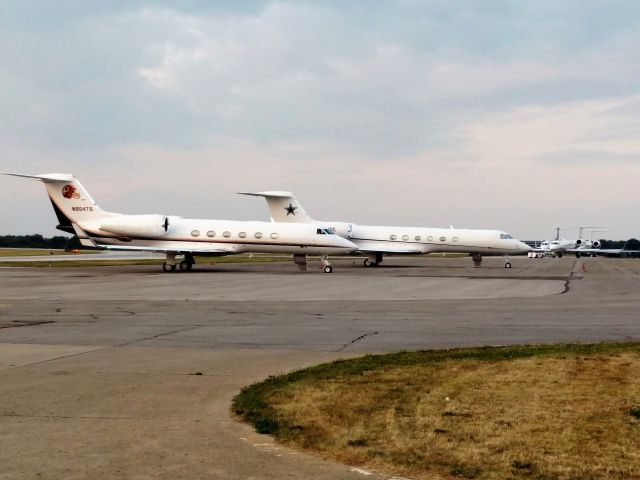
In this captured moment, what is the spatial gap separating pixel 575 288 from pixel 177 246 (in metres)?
24.4

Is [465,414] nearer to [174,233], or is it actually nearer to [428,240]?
[174,233]

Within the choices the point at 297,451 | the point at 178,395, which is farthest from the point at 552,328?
the point at 297,451

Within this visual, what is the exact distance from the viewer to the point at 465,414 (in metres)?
7.05

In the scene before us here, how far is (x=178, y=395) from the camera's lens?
8.18 m

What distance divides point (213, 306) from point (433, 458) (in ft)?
50.4

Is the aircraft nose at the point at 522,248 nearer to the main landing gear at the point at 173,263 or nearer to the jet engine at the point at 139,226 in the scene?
the main landing gear at the point at 173,263

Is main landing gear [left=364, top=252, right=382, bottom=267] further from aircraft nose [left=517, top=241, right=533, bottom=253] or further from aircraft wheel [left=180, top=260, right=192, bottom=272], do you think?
aircraft wheel [left=180, top=260, right=192, bottom=272]

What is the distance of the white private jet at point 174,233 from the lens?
44031 mm

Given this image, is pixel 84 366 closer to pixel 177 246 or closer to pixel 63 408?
pixel 63 408

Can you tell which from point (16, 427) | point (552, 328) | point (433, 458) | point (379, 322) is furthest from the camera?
point (379, 322)

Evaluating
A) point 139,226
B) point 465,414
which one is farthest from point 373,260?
point 465,414

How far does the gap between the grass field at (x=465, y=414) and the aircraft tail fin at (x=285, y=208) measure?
49720 mm

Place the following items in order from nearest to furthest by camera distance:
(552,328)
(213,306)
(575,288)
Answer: (552,328)
(213,306)
(575,288)

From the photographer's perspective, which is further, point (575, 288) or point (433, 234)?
point (433, 234)
